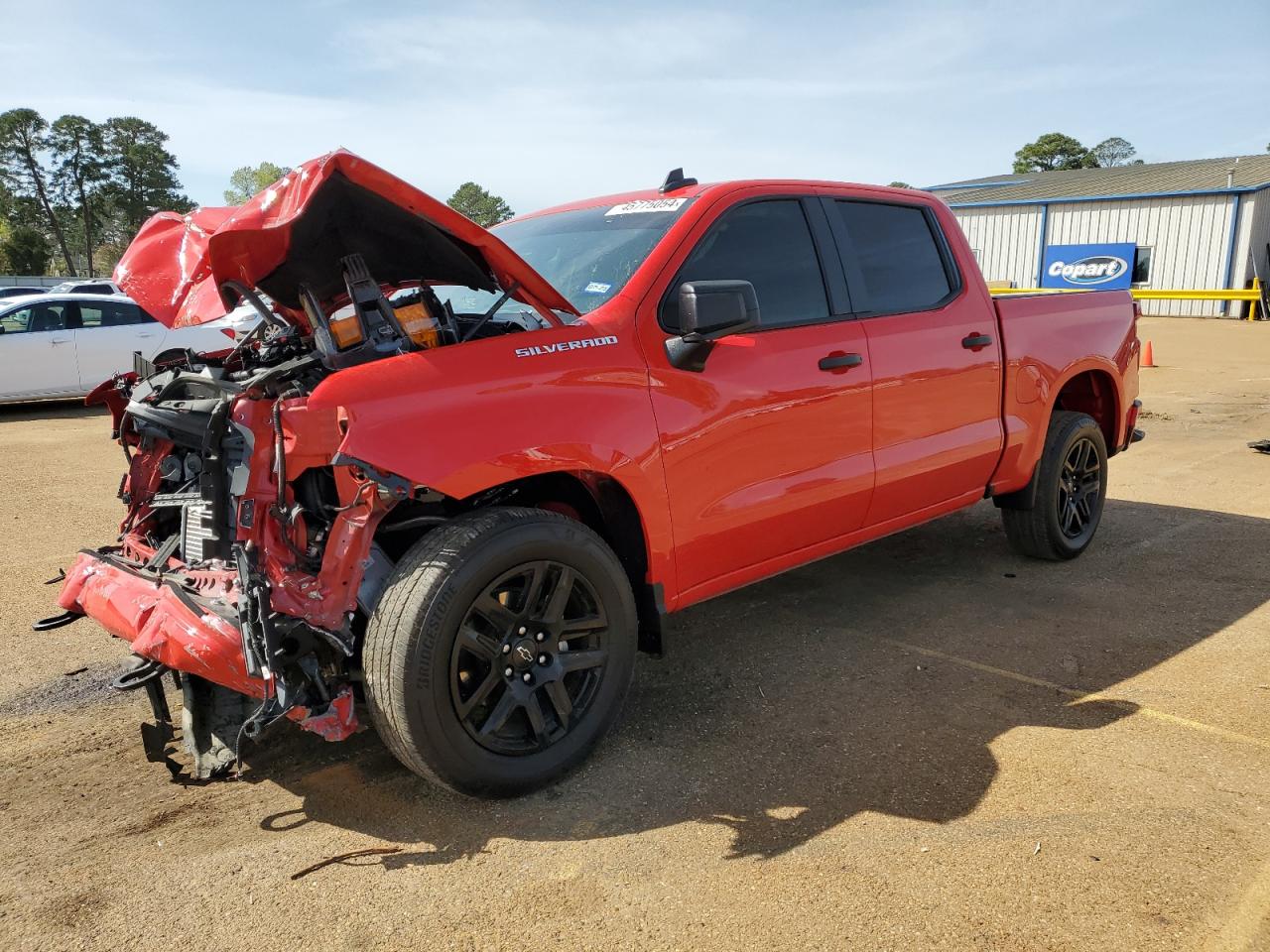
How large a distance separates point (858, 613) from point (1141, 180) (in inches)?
1483

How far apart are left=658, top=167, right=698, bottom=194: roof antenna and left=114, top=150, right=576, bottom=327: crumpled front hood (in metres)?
0.77

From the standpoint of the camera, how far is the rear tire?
16.9ft

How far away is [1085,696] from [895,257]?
2.06 metres

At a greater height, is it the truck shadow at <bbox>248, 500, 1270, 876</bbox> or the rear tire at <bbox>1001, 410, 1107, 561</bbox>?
the rear tire at <bbox>1001, 410, 1107, 561</bbox>

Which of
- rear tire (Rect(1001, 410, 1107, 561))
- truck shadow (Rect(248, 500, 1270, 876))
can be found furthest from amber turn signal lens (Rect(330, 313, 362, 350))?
rear tire (Rect(1001, 410, 1107, 561))

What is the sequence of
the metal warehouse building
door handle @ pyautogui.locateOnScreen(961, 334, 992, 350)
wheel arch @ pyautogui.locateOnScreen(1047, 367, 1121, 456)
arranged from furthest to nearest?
1. the metal warehouse building
2. wheel arch @ pyautogui.locateOnScreen(1047, 367, 1121, 456)
3. door handle @ pyautogui.locateOnScreen(961, 334, 992, 350)

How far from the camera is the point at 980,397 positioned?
4.57 meters

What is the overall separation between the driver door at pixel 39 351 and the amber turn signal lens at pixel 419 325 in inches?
457

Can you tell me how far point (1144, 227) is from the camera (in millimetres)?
32344

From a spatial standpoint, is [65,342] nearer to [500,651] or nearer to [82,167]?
[500,651]

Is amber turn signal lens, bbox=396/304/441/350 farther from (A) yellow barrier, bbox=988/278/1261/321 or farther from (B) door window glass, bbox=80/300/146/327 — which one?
(A) yellow barrier, bbox=988/278/1261/321

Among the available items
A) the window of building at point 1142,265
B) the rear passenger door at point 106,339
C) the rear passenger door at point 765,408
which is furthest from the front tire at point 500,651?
the window of building at point 1142,265

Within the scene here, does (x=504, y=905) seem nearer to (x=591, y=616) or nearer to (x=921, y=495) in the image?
(x=591, y=616)

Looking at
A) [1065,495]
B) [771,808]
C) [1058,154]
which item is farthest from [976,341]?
[1058,154]
